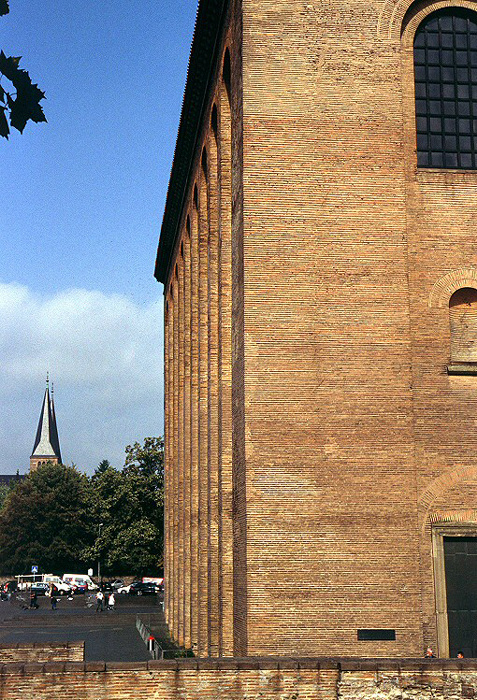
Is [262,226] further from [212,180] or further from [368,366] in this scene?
[212,180]

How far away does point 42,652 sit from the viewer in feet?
64.9

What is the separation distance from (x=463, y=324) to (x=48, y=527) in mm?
71532

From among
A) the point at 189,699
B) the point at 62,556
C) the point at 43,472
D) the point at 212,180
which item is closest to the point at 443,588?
the point at 189,699

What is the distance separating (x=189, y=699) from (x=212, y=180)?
1811 centimetres

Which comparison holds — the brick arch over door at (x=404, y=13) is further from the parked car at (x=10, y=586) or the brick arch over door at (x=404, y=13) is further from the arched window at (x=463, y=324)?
the parked car at (x=10, y=586)

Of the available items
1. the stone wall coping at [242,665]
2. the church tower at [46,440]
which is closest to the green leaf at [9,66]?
the stone wall coping at [242,665]

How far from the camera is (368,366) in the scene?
2006cm

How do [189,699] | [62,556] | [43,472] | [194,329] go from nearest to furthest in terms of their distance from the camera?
[189,699] < [194,329] < [62,556] < [43,472]

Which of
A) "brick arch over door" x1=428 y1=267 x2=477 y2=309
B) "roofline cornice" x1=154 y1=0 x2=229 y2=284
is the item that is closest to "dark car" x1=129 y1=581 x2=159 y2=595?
"roofline cornice" x1=154 y1=0 x2=229 y2=284

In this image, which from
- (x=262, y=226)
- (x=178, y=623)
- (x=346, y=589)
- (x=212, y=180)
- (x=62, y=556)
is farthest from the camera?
(x=62, y=556)

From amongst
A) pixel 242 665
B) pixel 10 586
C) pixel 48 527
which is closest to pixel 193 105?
pixel 242 665

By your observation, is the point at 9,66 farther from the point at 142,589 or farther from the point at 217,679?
the point at 142,589

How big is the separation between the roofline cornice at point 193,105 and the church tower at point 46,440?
12954 centimetres

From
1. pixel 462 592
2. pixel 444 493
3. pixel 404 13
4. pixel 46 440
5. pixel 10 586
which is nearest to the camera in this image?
pixel 462 592
